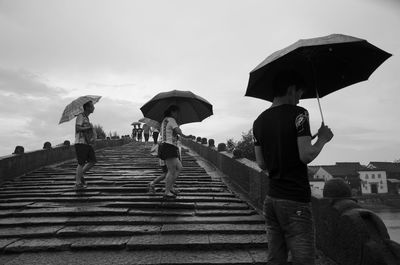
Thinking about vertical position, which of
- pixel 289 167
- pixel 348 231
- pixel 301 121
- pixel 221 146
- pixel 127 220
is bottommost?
pixel 127 220

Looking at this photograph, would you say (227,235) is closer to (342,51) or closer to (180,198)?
(180,198)

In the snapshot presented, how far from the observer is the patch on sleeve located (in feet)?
7.98

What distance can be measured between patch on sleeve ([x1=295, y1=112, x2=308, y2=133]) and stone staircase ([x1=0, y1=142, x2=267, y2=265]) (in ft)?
7.85

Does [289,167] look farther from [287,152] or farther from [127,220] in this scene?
[127,220]

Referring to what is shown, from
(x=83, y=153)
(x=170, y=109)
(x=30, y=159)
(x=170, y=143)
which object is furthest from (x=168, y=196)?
(x=30, y=159)

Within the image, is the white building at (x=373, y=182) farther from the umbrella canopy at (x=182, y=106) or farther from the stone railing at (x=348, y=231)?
the stone railing at (x=348, y=231)

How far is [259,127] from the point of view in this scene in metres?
2.73

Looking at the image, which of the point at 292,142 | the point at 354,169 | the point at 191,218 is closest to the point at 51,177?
the point at 191,218

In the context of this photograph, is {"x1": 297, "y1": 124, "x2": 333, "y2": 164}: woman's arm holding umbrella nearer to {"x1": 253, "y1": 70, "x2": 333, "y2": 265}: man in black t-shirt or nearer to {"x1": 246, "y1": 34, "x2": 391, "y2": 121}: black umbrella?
{"x1": 253, "y1": 70, "x2": 333, "y2": 265}: man in black t-shirt

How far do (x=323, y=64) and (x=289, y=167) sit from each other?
3.81 ft

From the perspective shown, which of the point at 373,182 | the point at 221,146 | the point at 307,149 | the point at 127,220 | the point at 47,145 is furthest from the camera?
the point at 373,182

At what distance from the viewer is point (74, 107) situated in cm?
766

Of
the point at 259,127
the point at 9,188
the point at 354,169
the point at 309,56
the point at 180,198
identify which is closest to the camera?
the point at 259,127

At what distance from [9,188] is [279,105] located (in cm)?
818
